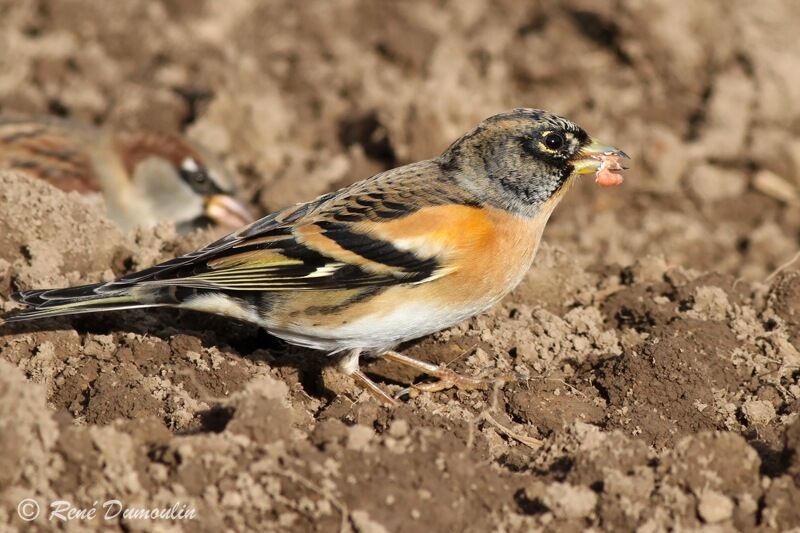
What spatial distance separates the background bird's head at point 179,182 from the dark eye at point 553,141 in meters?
2.79

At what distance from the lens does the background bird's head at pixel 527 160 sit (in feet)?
15.3

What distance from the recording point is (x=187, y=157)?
7.00 metres

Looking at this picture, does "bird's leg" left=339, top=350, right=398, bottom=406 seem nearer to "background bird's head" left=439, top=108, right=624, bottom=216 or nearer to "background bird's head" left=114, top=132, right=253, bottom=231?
"background bird's head" left=439, top=108, right=624, bottom=216

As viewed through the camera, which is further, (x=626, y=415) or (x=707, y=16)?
(x=707, y=16)

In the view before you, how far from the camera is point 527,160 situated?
469 centimetres

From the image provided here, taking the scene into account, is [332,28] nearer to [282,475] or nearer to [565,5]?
[565,5]

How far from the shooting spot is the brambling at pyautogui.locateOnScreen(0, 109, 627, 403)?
4.33m

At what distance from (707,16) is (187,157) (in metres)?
4.19

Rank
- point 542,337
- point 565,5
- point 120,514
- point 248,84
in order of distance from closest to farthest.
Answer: point 120,514 < point 542,337 < point 248,84 < point 565,5

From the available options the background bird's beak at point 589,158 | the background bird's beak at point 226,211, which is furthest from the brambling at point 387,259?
the background bird's beak at point 226,211

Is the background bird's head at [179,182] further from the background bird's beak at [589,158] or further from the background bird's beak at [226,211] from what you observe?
the background bird's beak at [589,158]

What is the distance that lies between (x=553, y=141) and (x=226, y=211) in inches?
115

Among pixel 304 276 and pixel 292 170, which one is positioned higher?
pixel 304 276

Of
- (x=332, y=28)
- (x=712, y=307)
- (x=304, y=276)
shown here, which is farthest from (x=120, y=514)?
(x=332, y=28)
